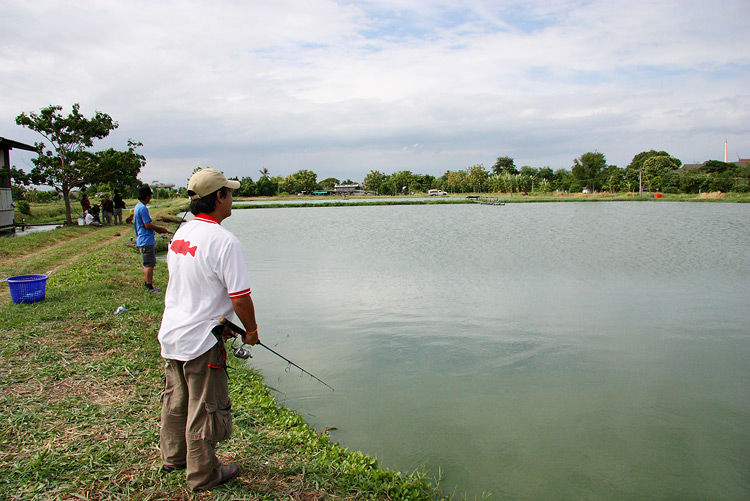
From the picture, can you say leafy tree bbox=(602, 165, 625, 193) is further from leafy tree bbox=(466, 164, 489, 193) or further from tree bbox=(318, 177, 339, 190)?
tree bbox=(318, 177, 339, 190)

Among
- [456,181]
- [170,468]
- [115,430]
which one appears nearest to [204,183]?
[170,468]

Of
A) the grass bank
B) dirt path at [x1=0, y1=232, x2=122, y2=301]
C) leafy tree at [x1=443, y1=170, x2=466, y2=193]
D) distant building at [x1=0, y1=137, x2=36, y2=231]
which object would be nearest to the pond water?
the grass bank

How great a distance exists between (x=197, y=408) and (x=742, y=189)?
6802 cm

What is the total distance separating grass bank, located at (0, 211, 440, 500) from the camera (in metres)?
Answer: 2.91

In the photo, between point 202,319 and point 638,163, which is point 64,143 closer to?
point 202,319

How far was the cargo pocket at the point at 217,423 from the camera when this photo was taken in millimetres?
2623

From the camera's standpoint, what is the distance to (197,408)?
2609 millimetres

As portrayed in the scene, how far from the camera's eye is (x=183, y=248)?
260 centimetres

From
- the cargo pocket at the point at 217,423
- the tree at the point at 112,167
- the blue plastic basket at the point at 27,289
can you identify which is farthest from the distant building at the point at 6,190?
the cargo pocket at the point at 217,423

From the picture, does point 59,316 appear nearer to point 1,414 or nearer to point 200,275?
point 1,414

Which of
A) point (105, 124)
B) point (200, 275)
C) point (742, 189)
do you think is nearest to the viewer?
point (200, 275)

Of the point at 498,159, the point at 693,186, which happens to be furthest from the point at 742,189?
the point at 498,159

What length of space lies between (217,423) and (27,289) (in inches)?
227

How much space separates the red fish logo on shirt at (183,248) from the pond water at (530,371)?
2600mm
